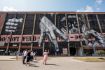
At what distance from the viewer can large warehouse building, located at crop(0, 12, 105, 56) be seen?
66.2 meters

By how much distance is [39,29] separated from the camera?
236ft

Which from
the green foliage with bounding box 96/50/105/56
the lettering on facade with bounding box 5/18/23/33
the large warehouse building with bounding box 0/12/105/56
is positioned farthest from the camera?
the lettering on facade with bounding box 5/18/23/33

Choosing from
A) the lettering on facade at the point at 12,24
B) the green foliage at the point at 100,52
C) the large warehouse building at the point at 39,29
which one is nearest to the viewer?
the green foliage at the point at 100,52

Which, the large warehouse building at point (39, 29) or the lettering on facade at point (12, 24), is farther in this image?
the lettering on facade at point (12, 24)

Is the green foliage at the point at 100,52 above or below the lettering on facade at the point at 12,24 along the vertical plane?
below

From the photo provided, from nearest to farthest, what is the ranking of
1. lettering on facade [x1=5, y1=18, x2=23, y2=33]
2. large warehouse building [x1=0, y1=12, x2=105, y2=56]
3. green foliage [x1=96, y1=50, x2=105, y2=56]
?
green foliage [x1=96, y1=50, x2=105, y2=56]
large warehouse building [x1=0, y1=12, x2=105, y2=56]
lettering on facade [x1=5, y1=18, x2=23, y2=33]

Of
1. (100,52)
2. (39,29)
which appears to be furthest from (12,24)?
(100,52)

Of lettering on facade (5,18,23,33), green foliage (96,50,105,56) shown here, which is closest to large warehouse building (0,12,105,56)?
lettering on facade (5,18,23,33)

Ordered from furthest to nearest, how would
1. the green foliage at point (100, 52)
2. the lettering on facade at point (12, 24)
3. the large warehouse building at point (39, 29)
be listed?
the lettering on facade at point (12, 24), the large warehouse building at point (39, 29), the green foliage at point (100, 52)

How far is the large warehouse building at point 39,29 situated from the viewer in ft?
217

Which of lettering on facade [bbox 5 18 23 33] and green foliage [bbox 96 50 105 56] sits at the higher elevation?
lettering on facade [bbox 5 18 23 33]

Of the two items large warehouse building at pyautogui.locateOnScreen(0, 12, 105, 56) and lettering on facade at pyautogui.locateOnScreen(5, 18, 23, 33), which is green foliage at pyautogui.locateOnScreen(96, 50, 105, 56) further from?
lettering on facade at pyautogui.locateOnScreen(5, 18, 23, 33)

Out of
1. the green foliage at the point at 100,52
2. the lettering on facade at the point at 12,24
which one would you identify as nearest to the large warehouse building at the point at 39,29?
the lettering on facade at the point at 12,24

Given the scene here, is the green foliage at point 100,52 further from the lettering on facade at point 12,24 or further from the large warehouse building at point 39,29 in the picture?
the lettering on facade at point 12,24
